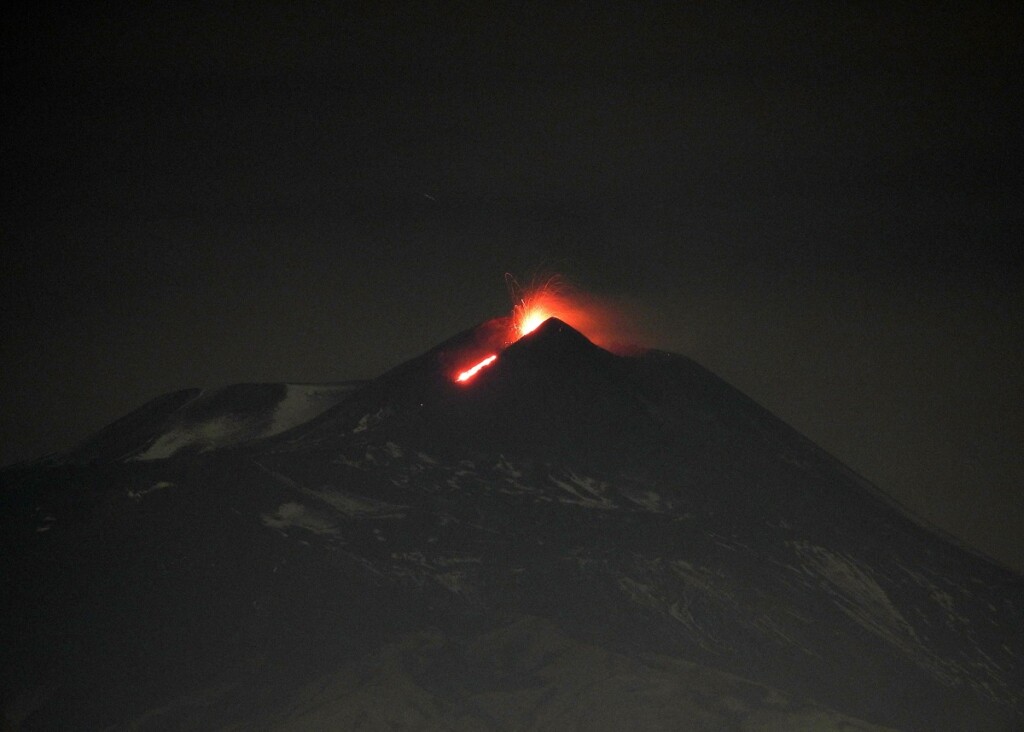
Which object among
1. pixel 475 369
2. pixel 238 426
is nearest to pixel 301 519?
pixel 238 426

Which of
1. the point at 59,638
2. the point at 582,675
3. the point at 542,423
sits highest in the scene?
the point at 542,423

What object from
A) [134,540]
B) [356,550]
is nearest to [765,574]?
[356,550]

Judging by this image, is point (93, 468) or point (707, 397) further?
point (707, 397)

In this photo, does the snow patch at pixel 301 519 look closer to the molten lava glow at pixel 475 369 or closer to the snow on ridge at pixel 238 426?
the snow on ridge at pixel 238 426

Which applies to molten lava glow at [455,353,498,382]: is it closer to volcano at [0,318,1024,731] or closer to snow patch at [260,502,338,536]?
volcano at [0,318,1024,731]

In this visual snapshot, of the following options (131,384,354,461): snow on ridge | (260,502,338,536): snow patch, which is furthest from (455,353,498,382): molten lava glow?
(260,502,338,536): snow patch

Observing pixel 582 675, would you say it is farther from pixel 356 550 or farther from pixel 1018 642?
pixel 1018 642
